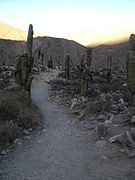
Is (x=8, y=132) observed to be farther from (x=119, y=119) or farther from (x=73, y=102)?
(x=73, y=102)

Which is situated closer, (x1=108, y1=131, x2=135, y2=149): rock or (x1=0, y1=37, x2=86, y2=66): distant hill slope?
(x1=108, y1=131, x2=135, y2=149): rock

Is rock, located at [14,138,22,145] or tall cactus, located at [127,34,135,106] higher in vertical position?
tall cactus, located at [127,34,135,106]

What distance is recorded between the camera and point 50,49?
72125mm

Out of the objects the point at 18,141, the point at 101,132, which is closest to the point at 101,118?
the point at 101,132

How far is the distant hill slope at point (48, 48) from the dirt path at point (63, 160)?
54.7 m

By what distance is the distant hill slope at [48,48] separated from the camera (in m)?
64.6

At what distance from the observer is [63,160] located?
6840 millimetres

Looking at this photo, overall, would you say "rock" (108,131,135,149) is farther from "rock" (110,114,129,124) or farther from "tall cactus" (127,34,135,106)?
"tall cactus" (127,34,135,106)

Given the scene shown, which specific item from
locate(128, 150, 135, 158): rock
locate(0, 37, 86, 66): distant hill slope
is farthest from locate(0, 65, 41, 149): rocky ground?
locate(0, 37, 86, 66): distant hill slope

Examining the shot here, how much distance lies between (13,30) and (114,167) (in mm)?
114319

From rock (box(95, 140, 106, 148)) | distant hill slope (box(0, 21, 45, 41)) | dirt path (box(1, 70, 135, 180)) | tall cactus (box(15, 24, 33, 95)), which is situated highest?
distant hill slope (box(0, 21, 45, 41))

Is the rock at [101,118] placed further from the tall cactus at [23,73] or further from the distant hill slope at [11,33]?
the distant hill slope at [11,33]

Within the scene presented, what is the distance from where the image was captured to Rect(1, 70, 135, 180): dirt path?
605 centimetres

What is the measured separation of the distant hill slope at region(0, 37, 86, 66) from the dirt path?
54.7 m
